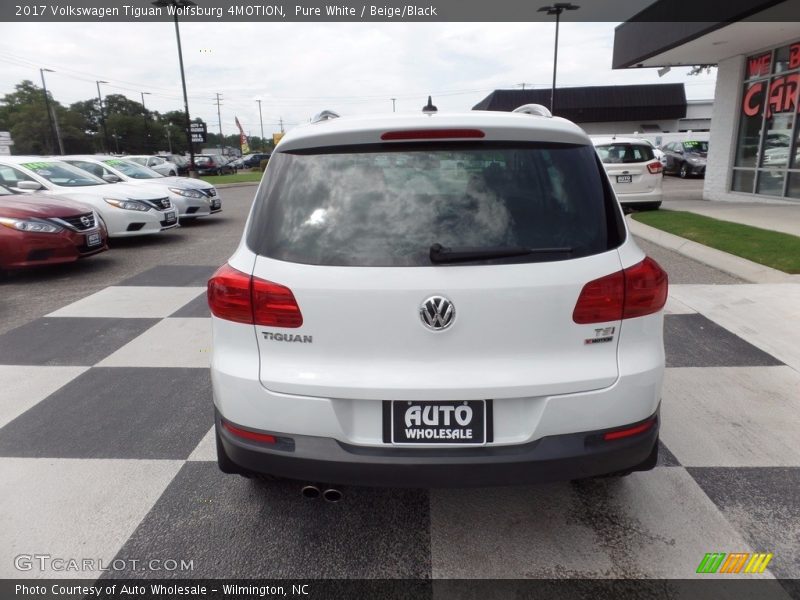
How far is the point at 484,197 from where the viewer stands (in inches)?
86.5

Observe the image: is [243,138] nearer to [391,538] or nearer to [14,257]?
[14,257]

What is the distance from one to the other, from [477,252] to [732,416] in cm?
259

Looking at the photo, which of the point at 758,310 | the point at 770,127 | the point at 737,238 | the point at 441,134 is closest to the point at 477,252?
the point at 441,134

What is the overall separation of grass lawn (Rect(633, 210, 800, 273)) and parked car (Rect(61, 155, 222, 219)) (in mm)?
9448

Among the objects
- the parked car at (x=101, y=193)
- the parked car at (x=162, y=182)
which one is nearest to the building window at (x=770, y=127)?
the parked car at (x=162, y=182)

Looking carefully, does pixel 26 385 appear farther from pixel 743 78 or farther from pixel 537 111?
pixel 743 78

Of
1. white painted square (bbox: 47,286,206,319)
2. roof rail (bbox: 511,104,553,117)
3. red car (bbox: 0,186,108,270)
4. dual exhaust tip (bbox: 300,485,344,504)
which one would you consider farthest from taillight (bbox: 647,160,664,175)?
dual exhaust tip (bbox: 300,485,344,504)

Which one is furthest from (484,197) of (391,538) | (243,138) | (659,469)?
(243,138)

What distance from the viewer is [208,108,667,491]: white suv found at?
2.08 meters

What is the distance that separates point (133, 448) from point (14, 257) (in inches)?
218

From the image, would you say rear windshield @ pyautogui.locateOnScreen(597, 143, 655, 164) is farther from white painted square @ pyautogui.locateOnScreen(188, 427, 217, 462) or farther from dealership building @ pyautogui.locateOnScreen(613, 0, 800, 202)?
white painted square @ pyautogui.locateOnScreen(188, 427, 217, 462)

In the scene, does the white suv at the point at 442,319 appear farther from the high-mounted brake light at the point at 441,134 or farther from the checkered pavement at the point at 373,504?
the checkered pavement at the point at 373,504

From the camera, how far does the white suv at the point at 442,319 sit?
2.08 meters

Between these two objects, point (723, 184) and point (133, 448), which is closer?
point (133, 448)
